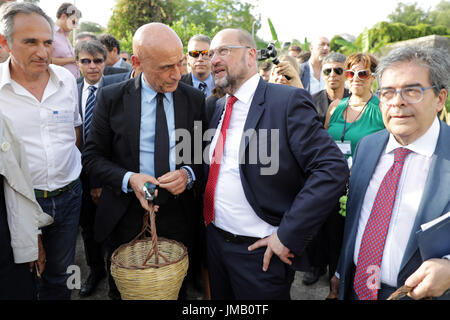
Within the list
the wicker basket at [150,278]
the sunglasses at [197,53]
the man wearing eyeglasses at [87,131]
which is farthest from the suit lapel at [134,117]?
the sunglasses at [197,53]

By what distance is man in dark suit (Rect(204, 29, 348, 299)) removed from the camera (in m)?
1.83

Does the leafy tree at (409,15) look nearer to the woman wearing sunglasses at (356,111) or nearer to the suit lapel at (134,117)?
the woman wearing sunglasses at (356,111)

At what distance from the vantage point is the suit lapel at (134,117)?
2344 mm

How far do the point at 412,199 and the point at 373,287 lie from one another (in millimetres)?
512

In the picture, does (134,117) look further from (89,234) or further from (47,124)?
(89,234)

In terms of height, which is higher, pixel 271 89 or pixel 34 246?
pixel 271 89

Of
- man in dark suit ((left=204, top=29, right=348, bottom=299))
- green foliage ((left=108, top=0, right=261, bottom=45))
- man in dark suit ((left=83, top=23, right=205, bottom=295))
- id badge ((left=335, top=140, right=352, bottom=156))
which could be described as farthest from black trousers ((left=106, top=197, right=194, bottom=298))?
green foliage ((left=108, top=0, right=261, bottom=45))

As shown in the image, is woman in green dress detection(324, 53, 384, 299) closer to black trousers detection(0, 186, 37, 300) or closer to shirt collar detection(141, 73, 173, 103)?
shirt collar detection(141, 73, 173, 103)

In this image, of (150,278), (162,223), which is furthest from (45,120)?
(150,278)

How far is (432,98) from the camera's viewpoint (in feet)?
5.35

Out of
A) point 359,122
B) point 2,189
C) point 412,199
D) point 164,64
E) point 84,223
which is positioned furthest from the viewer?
point 84,223

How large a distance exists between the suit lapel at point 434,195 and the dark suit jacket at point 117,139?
149cm

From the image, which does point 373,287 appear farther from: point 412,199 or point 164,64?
point 164,64
